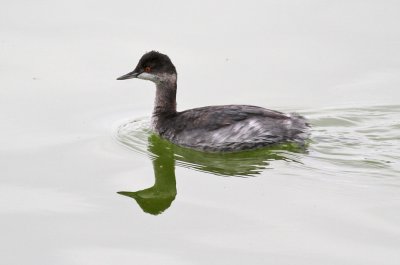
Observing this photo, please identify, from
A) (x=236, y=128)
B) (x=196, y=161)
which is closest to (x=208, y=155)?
(x=196, y=161)

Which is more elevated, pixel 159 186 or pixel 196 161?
pixel 196 161

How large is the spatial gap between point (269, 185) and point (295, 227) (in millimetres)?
1065

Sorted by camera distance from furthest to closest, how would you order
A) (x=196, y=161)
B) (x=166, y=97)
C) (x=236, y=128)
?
(x=166, y=97) → (x=236, y=128) → (x=196, y=161)

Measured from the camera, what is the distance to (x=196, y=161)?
30.2 ft

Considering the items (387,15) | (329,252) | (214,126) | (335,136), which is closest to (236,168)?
(214,126)

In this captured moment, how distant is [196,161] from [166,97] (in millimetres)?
1193

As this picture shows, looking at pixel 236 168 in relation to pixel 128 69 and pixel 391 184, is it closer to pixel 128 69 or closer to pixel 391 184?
pixel 391 184

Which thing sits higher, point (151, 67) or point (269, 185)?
point (151, 67)

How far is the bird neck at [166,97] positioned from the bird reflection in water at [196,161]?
1.25 feet

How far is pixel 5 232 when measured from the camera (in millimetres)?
7340

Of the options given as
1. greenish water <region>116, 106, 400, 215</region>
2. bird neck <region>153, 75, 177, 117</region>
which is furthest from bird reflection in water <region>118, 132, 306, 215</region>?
bird neck <region>153, 75, 177, 117</region>

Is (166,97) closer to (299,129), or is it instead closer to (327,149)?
(299,129)

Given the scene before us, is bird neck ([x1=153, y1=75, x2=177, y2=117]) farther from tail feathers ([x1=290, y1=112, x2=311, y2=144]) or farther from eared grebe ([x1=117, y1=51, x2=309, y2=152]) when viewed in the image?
tail feathers ([x1=290, y1=112, x2=311, y2=144])

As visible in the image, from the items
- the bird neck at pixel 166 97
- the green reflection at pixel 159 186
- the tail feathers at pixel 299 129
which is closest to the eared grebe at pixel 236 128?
the tail feathers at pixel 299 129
